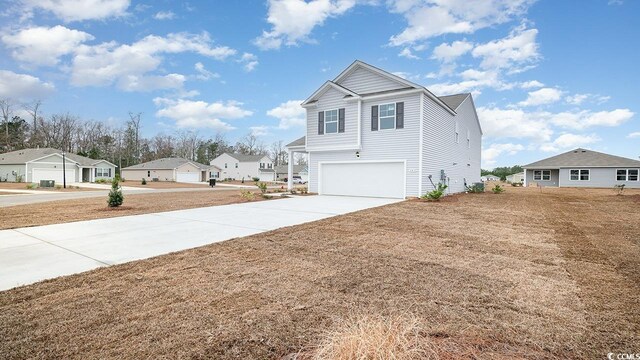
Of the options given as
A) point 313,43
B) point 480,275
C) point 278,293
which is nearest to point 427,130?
point 313,43

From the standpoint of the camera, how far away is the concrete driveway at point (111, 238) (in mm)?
4695

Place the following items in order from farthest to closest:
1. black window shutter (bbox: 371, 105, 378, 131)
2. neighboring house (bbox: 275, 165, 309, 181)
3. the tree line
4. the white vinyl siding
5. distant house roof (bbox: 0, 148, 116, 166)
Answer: neighboring house (bbox: 275, 165, 309, 181)
the tree line
distant house roof (bbox: 0, 148, 116, 166)
black window shutter (bbox: 371, 105, 378, 131)
the white vinyl siding

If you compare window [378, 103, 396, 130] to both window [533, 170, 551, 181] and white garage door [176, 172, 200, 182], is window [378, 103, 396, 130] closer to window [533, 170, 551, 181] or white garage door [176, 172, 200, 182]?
window [533, 170, 551, 181]

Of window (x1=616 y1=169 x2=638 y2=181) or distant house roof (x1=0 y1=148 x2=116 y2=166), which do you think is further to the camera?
distant house roof (x1=0 y1=148 x2=116 y2=166)

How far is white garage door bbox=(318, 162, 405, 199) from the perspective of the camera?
53.5ft

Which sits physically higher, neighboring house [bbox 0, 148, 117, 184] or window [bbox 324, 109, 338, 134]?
window [bbox 324, 109, 338, 134]

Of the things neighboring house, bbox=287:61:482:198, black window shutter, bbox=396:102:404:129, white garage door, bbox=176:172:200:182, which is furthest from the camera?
white garage door, bbox=176:172:200:182

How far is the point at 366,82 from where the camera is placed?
56.9 ft

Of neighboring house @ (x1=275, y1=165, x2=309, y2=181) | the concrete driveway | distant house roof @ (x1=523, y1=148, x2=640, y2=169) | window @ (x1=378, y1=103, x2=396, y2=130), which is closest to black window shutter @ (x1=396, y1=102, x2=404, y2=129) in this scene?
window @ (x1=378, y1=103, x2=396, y2=130)

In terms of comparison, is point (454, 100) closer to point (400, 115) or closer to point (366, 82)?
point (400, 115)

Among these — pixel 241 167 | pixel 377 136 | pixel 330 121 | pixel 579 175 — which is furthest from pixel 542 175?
pixel 241 167

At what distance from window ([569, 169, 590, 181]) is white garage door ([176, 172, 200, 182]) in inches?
2179

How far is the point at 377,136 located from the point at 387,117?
1.14 m

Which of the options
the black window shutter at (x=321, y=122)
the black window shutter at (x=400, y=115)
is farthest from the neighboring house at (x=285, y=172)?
the black window shutter at (x=400, y=115)
